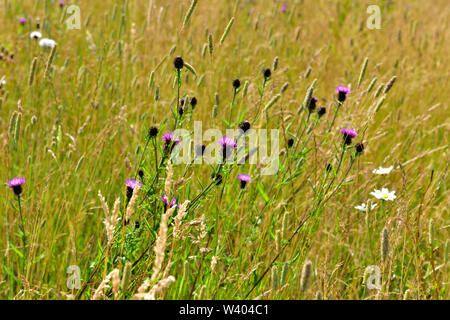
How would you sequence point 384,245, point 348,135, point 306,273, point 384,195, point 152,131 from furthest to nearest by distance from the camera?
point 384,195 < point 348,135 < point 152,131 < point 384,245 < point 306,273

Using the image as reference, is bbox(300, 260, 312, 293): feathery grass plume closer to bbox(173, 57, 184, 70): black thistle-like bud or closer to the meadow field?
the meadow field

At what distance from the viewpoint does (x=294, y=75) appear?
9.80ft

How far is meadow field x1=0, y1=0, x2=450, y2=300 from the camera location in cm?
123

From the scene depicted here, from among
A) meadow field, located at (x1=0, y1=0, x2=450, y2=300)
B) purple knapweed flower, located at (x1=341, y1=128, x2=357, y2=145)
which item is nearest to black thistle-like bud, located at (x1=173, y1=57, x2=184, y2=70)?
meadow field, located at (x1=0, y1=0, x2=450, y2=300)

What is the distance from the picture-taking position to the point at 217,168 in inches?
50.9

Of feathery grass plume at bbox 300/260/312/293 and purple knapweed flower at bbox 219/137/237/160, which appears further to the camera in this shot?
purple knapweed flower at bbox 219/137/237/160

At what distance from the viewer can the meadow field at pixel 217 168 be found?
4.05 feet

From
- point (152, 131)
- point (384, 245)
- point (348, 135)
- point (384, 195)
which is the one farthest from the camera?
point (384, 195)

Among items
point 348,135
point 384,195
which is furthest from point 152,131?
point 384,195

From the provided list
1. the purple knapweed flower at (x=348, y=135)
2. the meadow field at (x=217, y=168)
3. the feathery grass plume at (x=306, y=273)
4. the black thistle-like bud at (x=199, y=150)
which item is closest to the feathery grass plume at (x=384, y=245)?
the meadow field at (x=217, y=168)

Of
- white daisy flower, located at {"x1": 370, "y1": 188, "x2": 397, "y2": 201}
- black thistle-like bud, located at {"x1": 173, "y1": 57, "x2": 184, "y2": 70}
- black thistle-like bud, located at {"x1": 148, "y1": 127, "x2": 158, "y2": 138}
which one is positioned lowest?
white daisy flower, located at {"x1": 370, "y1": 188, "x2": 397, "y2": 201}

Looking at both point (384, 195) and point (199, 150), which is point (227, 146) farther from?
point (384, 195)
